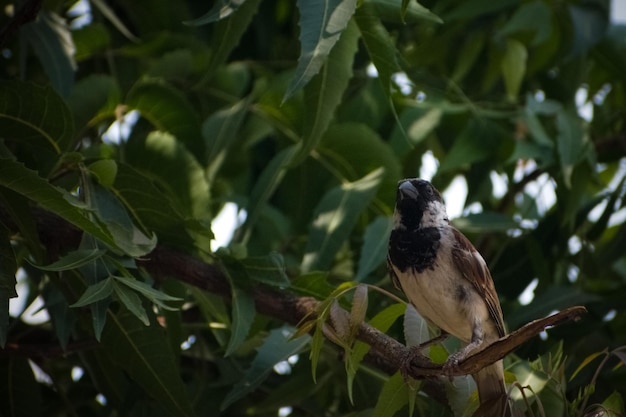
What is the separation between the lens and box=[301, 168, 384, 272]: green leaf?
14.5ft

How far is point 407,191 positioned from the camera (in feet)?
13.1

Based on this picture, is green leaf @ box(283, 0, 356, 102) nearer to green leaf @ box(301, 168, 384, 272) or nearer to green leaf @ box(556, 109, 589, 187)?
green leaf @ box(301, 168, 384, 272)

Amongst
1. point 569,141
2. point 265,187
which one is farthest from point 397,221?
point 569,141

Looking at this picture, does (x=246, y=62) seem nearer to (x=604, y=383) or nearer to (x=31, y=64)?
(x=31, y=64)

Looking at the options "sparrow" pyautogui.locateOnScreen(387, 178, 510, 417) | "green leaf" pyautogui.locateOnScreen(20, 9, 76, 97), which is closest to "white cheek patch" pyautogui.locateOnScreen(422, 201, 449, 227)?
"sparrow" pyautogui.locateOnScreen(387, 178, 510, 417)

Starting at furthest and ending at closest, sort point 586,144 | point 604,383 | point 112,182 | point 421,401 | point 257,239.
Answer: point 257,239 < point 586,144 < point 604,383 < point 421,401 < point 112,182

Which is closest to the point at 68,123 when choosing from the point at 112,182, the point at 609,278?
the point at 112,182

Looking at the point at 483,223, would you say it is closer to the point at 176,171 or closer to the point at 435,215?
the point at 435,215

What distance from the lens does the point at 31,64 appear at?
532cm

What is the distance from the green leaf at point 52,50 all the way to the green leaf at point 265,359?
1.51 metres

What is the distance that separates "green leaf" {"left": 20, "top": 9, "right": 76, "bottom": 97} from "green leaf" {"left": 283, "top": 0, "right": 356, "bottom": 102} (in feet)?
5.04

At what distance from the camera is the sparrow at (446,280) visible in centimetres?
361

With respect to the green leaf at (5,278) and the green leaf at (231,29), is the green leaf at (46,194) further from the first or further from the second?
the green leaf at (231,29)

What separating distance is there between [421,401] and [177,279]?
3.52 ft
